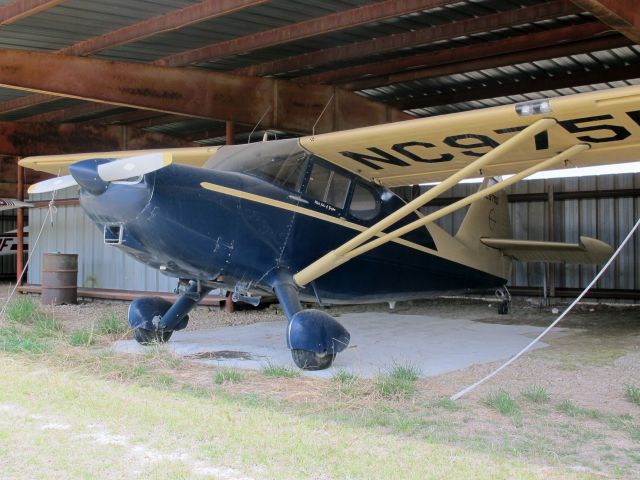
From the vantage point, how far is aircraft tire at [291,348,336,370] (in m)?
5.90

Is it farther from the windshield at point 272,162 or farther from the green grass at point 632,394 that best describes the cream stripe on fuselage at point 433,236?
the green grass at point 632,394

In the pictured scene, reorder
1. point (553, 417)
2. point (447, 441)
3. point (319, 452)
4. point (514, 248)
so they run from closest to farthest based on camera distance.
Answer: point (319, 452) < point (447, 441) < point (553, 417) < point (514, 248)

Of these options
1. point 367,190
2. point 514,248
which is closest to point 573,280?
point 514,248

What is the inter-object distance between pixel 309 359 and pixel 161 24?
4842 millimetres

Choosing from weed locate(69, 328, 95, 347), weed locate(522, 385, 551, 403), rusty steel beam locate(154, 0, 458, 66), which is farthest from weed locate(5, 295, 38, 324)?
weed locate(522, 385, 551, 403)

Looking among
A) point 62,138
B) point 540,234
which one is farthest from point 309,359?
point 62,138

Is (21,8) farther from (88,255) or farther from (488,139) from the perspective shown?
(88,255)

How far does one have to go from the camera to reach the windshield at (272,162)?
21.9 ft

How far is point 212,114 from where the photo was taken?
980cm

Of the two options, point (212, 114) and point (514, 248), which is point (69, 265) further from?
point (514, 248)

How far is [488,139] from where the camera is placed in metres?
6.41

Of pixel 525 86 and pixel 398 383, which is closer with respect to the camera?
pixel 398 383

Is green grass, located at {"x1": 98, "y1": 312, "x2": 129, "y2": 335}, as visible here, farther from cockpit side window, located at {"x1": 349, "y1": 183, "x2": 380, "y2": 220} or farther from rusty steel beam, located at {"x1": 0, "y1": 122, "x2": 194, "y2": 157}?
rusty steel beam, located at {"x1": 0, "y1": 122, "x2": 194, "y2": 157}

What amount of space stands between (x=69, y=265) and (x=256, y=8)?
7693 mm
